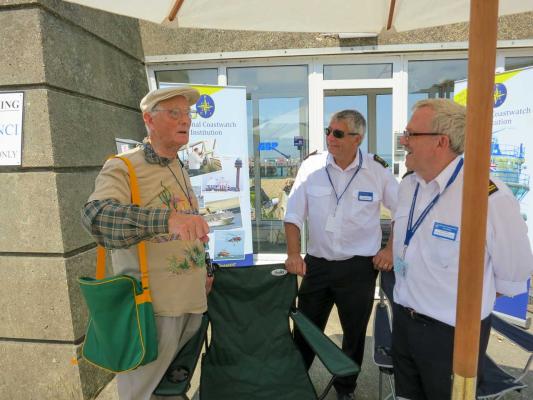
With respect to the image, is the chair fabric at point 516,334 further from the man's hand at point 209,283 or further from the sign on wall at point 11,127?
the sign on wall at point 11,127

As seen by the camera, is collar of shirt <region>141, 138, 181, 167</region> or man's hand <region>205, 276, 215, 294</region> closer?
collar of shirt <region>141, 138, 181, 167</region>

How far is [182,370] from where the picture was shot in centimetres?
153

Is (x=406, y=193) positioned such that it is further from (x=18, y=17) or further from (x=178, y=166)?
(x=18, y=17)

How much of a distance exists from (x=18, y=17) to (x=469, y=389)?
2920 millimetres

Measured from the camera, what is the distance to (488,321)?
1.48 metres

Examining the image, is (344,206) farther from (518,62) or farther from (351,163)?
(518,62)

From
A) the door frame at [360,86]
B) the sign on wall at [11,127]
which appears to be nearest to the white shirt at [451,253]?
the sign on wall at [11,127]

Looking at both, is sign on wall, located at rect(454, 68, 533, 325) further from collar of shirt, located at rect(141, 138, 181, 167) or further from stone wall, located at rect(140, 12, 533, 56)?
collar of shirt, located at rect(141, 138, 181, 167)

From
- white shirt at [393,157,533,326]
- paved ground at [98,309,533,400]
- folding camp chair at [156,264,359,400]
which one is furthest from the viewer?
paved ground at [98,309,533,400]

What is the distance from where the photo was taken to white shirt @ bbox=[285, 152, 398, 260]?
2250mm

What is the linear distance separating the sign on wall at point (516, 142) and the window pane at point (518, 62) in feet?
2.63

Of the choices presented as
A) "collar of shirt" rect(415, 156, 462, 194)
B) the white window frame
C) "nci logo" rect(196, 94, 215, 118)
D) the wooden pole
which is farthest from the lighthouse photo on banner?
the wooden pole

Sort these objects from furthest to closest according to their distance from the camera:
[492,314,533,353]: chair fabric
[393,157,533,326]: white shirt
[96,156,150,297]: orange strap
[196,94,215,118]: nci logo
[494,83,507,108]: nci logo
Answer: [196,94,215,118]: nci logo → [494,83,507,108]: nci logo → [492,314,533,353]: chair fabric → [96,156,150,297]: orange strap → [393,157,533,326]: white shirt

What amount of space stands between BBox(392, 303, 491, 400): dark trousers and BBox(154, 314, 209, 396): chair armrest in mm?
933
